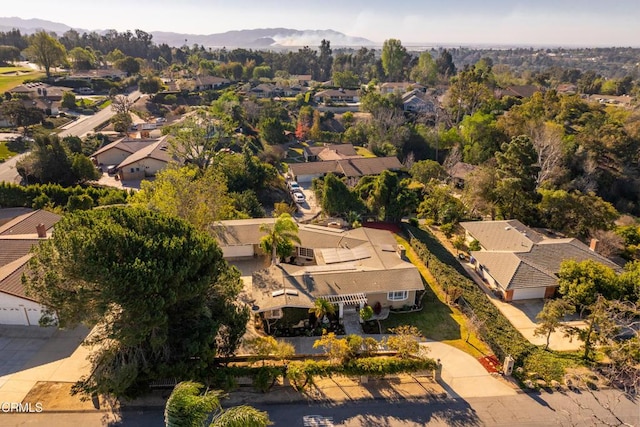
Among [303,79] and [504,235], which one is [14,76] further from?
[504,235]

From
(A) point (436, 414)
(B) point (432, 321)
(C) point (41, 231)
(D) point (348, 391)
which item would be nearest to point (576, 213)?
(B) point (432, 321)

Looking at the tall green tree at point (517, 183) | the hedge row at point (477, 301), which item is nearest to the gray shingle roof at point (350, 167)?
the tall green tree at point (517, 183)

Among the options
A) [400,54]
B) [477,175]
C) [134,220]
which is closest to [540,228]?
[477,175]

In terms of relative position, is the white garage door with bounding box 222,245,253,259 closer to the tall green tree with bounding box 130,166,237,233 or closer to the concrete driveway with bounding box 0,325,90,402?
the tall green tree with bounding box 130,166,237,233

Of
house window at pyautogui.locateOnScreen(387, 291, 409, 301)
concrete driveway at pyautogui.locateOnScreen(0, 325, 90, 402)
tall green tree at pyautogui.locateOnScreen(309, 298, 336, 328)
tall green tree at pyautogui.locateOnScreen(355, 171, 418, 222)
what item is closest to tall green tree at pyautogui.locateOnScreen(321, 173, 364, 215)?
tall green tree at pyautogui.locateOnScreen(355, 171, 418, 222)

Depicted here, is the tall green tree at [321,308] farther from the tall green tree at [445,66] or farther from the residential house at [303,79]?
the tall green tree at [445,66]
